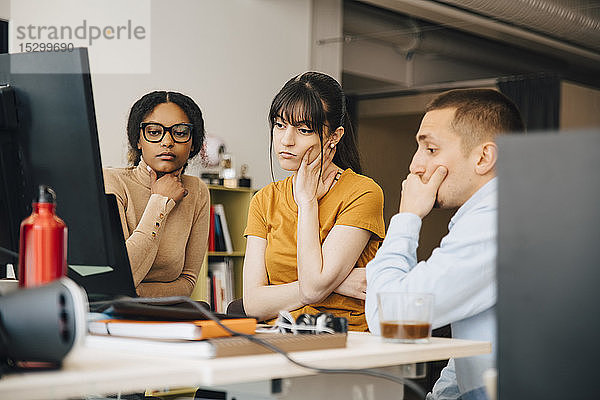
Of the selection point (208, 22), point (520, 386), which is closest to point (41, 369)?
point (520, 386)

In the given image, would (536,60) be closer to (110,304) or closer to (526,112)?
(526,112)

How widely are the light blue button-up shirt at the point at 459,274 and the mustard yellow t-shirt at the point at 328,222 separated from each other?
0.35 metres

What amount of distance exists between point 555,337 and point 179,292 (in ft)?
5.07

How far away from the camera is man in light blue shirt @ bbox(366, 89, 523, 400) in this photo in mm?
1377

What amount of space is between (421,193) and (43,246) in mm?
766

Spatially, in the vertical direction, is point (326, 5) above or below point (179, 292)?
above

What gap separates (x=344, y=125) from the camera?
2.05m

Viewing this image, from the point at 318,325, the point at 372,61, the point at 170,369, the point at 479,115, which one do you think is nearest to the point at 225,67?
the point at 372,61

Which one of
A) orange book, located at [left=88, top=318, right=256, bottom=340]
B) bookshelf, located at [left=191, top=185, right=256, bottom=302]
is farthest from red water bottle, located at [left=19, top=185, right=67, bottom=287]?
bookshelf, located at [left=191, top=185, right=256, bottom=302]

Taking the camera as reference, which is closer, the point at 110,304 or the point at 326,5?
the point at 110,304

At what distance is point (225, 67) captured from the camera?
18.3ft

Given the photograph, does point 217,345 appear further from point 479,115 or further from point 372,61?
point 372,61

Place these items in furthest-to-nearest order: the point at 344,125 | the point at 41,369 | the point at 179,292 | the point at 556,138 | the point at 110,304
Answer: the point at 179,292
the point at 344,125
the point at 110,304
the point at 41,369
the point at 556,138

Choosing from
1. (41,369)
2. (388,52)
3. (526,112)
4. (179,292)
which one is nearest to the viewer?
(41,369)
